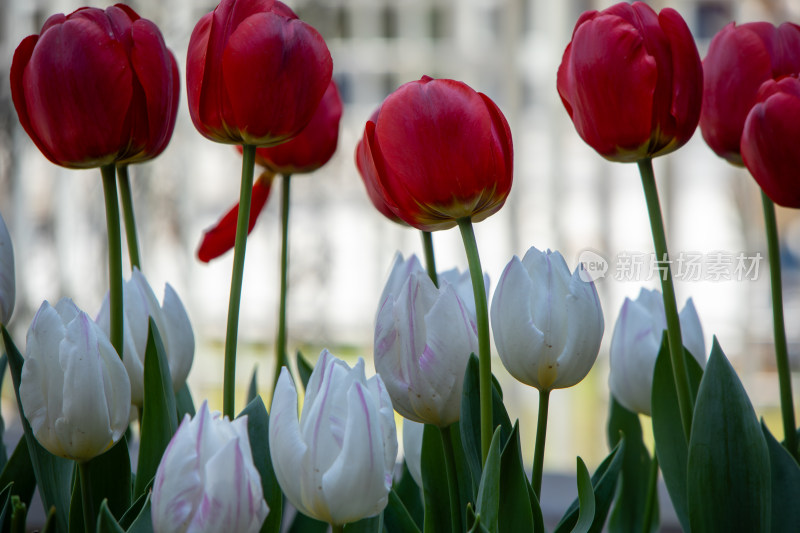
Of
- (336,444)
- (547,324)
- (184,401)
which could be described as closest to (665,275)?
(547,324)

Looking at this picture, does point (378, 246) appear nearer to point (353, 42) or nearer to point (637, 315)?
point (353, 42)

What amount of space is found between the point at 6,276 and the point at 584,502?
0.26 meters

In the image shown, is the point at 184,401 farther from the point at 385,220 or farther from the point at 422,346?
the point at 385,220

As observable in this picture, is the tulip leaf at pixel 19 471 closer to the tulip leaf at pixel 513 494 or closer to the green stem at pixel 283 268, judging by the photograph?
the green stem at pixel 283 268

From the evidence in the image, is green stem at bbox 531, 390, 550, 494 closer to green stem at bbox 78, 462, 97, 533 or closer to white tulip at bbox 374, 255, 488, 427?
white tulip at bbox 374, 255, 488, 427

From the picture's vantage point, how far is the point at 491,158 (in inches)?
12.6

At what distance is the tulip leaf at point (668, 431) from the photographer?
0.40 meters

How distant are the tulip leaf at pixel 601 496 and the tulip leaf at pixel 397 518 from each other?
0.06 meters

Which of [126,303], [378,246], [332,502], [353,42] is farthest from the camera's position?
[353,42]

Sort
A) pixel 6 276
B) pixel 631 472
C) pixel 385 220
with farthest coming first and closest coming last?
pixel 385 220 → pixel 631 472 → pixel 6 276

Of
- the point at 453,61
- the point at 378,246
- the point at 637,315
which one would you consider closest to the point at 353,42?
the point at 453,61

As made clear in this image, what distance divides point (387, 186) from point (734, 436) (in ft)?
0.56

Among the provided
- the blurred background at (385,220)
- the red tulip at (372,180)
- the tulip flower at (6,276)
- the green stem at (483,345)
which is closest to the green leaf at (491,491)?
the green stem at (483,345)

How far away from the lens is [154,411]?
1.15ft
